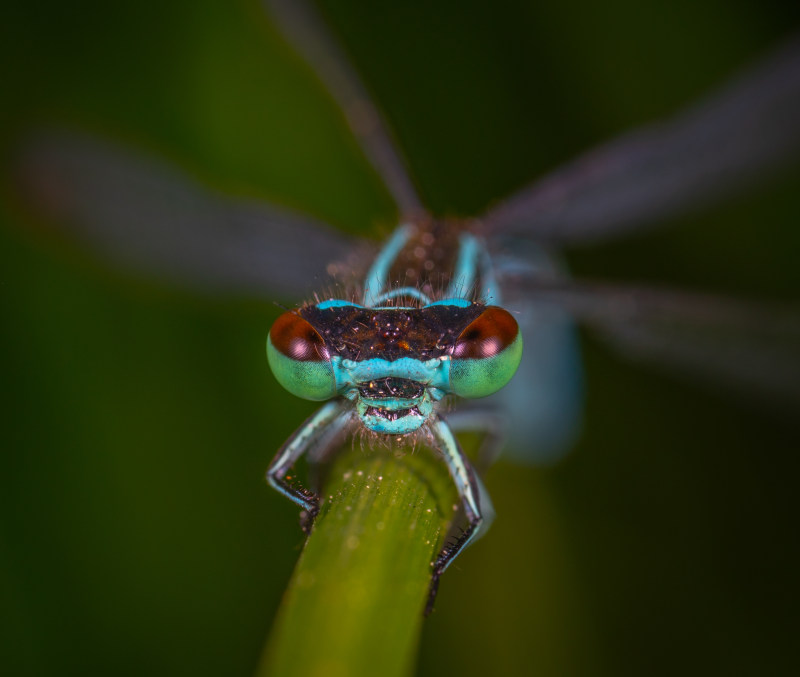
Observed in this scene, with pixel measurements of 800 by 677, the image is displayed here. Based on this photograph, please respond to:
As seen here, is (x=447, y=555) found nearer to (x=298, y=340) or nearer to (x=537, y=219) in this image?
(x=298, y=340)

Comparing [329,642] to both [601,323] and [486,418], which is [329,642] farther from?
[601,323]

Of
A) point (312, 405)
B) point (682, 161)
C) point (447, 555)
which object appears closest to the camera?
point (447, 555)

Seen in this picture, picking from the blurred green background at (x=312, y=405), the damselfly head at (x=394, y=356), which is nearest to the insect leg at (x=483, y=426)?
the damselfly head at (x=394, y=356)

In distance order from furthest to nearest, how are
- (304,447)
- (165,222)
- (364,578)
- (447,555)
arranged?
1. (165,222)
2. (304,447)
3. (447,555)
4. (364,578)

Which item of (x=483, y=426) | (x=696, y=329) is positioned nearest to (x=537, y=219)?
Answer: (x=696, y=329)

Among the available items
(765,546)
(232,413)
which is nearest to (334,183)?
(232,413)

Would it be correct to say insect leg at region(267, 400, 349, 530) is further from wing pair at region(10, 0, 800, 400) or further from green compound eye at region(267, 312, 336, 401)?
wing pair at region(10, 0, 800, 400)

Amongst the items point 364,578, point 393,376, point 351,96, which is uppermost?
point 351,96

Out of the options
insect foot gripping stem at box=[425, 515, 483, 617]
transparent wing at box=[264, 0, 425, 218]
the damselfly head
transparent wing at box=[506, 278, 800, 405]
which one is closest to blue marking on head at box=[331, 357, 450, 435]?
the damselfly head
